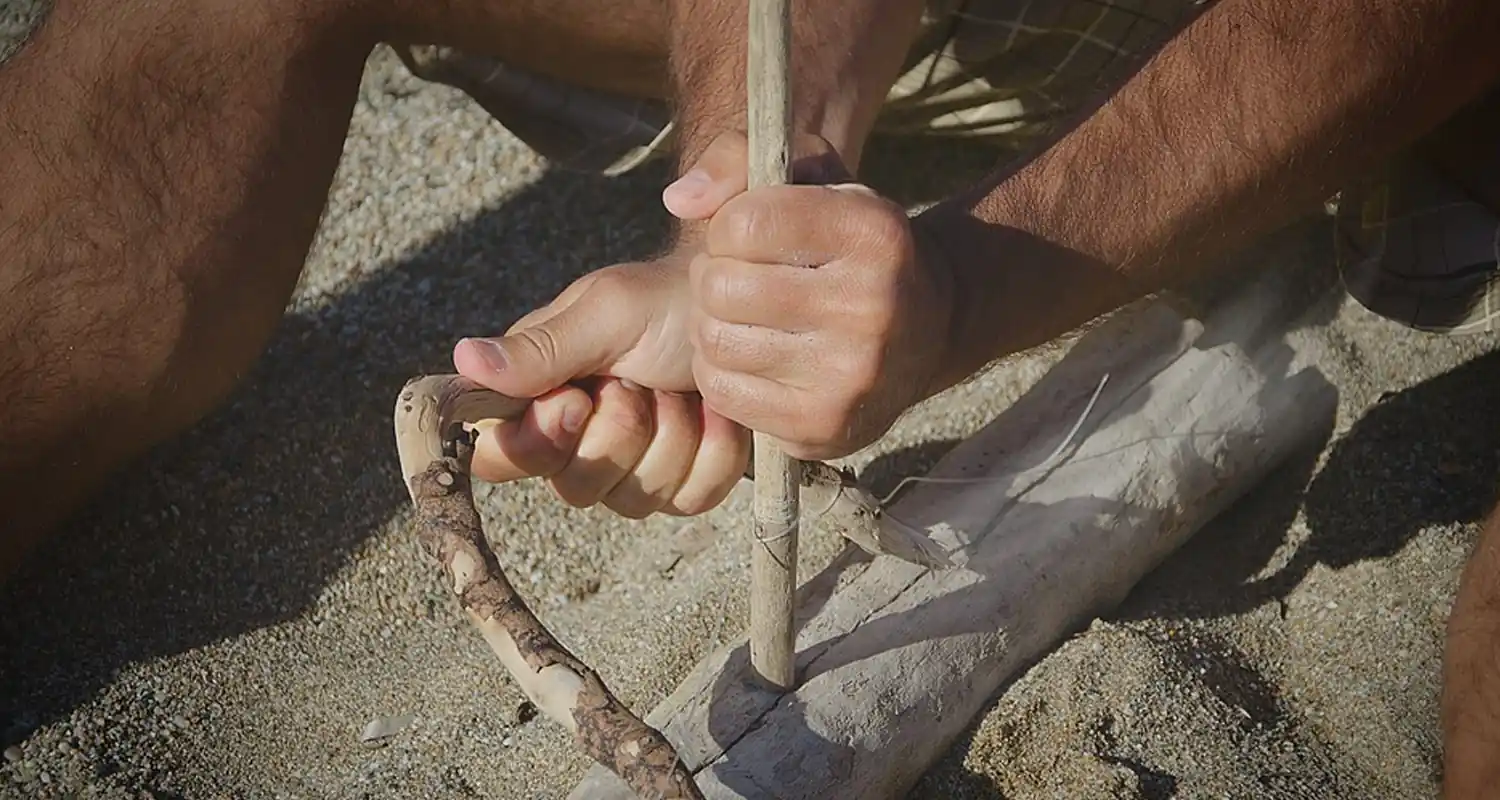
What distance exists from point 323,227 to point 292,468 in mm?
535

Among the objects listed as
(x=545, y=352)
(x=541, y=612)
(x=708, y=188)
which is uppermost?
(x=708, y=188)

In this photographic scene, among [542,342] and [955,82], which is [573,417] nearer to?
[542,342]

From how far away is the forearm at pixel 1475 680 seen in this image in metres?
1.35

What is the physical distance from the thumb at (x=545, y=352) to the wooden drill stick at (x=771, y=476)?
17 centimetres

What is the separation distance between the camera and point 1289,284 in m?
1.92

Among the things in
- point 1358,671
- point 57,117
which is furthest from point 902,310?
point 57,117

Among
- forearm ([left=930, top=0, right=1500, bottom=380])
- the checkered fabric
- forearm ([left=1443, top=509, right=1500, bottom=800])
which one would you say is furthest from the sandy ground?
forearm ([left=930, top=0, right=1500, bottom=380])

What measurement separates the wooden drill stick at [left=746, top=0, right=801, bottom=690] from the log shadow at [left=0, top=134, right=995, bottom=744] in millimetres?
731

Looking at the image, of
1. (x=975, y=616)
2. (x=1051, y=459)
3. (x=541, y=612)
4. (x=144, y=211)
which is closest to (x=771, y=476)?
(x=975, y=616)

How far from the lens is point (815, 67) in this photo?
5.49 feet

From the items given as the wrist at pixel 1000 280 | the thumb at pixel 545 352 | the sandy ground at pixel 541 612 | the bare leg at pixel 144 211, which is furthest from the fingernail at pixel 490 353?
the bare leg at pixel 144 211

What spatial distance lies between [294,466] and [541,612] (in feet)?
1.37

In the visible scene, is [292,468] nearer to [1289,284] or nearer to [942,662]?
[942,662]

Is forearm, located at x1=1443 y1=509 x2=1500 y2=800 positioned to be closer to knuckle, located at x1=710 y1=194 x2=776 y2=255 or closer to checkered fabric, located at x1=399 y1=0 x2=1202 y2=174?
checkered fabric, located at x1=399 y1=0 x2=1202 y2=174
